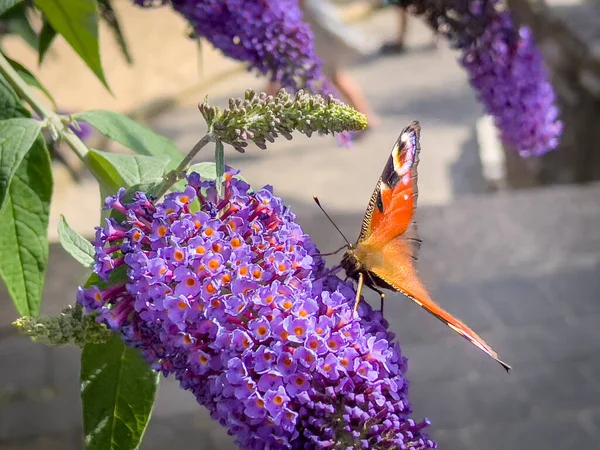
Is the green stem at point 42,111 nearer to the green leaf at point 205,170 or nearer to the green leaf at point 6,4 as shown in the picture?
the green leaf at point 6,4

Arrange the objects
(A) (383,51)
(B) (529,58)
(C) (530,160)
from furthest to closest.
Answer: (A) (383,51) → (C) (530,160) → (B) (529,58)

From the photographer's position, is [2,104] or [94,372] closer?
[94,372]

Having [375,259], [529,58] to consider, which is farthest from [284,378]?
[529,58]

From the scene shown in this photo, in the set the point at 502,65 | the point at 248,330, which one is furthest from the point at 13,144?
the point at 502,65

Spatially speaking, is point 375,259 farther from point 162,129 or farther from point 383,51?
point 383,51

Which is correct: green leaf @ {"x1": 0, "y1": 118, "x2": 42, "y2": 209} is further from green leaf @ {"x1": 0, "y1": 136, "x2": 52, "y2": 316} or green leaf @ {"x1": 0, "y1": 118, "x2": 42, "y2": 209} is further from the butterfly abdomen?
the butterfly abdomen

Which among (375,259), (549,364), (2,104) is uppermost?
(2,104)

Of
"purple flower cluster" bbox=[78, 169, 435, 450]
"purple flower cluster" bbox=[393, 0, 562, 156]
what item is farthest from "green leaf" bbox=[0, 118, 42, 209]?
"purple flower cluster" bbox=[393, 0, 562, 156]
